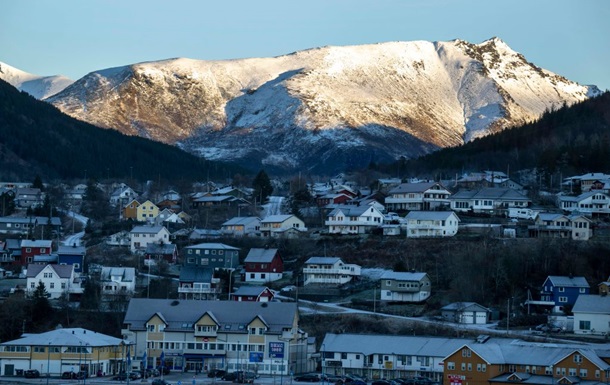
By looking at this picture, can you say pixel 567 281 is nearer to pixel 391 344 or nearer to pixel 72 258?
pixel 391 344

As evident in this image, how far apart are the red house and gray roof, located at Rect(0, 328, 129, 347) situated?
24.5 metres

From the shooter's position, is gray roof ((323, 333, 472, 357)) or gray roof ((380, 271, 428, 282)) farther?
gray roof ((380, 271, 428, 282))

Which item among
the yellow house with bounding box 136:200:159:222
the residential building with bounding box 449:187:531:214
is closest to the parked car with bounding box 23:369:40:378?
the residential building with bounding box 449:187:531:214

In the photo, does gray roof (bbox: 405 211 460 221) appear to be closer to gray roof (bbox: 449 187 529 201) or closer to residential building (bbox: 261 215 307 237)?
residential building (bbox: 261 215 307 237)

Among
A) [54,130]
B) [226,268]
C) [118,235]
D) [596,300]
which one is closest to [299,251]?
[226,268]

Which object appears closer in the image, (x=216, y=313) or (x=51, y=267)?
(x=216, y=313)

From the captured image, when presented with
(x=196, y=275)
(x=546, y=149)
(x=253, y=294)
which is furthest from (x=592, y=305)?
(x=546, y=149)

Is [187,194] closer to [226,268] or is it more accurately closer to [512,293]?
[226,268]

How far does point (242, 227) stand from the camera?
98750mm

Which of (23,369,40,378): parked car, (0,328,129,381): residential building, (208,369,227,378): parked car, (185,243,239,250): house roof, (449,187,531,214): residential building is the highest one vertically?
(449,187,531,214): residential building

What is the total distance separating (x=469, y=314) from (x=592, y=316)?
21.2 feet

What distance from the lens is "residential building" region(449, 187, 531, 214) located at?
322ft

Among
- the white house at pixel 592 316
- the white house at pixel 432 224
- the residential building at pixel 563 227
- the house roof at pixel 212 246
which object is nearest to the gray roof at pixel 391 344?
the white house at pixel 592 316

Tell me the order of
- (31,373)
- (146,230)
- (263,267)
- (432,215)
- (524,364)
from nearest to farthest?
1. (524,364)
2. (31,373)
3. (263,267)
4. (432,215)
5. (146,230)
